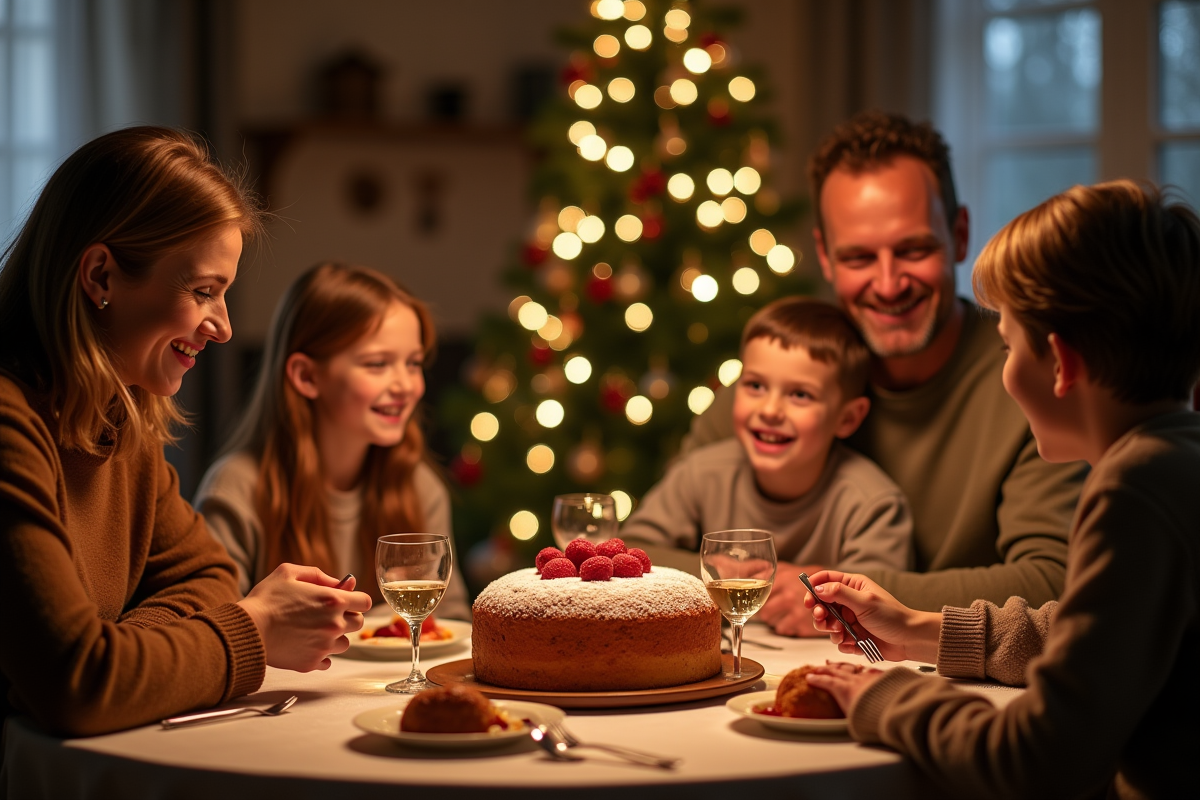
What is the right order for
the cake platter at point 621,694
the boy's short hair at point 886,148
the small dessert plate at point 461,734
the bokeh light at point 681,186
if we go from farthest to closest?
the bokeh light at point 681,186, the boy's short hair at point 886,148, the cake platter at point 621,694, the small dessert plate at point 461,734

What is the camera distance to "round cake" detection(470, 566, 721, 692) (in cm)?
189

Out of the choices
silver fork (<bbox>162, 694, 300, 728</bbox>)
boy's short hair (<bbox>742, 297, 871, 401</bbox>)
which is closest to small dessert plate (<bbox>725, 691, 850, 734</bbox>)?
silver fork (<bbox>162, 694, 300, 728</bbox>)

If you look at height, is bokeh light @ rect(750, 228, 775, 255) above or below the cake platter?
above

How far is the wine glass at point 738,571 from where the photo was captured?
196 centimetres

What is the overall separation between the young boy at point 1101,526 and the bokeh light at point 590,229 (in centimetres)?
351

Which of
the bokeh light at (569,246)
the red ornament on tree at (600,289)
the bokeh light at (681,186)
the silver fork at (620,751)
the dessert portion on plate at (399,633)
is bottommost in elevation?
the dessert portion on plate at (399,633)

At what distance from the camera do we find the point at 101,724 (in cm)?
167

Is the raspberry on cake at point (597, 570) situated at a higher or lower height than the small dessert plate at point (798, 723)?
higher

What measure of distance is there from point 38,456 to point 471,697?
0.73 metres

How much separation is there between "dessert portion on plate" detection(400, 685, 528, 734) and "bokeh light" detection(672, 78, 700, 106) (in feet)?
13.2

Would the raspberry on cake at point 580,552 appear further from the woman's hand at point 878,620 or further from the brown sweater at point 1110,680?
the brown sweater at point 1110,680

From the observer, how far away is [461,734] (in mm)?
1604

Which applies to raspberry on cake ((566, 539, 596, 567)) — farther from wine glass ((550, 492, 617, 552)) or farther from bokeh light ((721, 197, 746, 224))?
bokeh light ((721, 197, 746, 224))

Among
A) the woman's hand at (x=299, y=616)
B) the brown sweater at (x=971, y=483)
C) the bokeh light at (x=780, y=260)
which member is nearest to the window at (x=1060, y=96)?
the bokeh light at (x=780, y=260)
